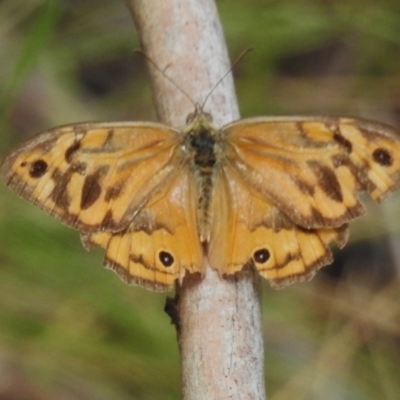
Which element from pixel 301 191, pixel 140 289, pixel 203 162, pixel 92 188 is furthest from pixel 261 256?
pixel 140 289

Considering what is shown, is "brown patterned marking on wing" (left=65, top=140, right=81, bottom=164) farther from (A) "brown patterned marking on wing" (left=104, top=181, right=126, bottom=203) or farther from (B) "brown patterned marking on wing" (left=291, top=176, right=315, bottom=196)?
(B) "brown patterned marking on wing" (left=291, top=176, right=315, bottom=196)

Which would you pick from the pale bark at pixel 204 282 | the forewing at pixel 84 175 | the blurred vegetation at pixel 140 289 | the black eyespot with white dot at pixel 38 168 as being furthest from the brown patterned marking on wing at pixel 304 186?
the blurred vegetation at pixel 140 289

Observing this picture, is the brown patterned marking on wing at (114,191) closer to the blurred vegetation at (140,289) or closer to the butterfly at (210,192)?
the butterfly at (210,192)

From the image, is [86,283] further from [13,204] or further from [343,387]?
[343,387]

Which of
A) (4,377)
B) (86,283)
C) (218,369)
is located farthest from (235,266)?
(4,377)

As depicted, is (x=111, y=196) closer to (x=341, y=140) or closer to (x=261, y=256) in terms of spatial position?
(x=261, y=256)

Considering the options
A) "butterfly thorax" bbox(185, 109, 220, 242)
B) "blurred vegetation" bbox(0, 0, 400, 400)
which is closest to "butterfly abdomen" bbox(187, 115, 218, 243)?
"butterfly thorax" bbox(185, 109, 220, 242)
